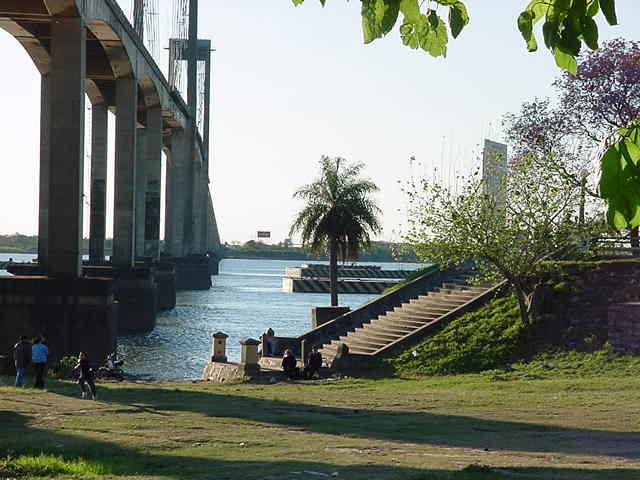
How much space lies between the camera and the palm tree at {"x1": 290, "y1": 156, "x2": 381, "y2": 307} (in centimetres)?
5188

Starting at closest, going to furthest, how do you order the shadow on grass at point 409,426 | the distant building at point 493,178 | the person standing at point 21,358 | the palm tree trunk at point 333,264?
the shadow on grass at point 409,426 < the person standing at point 21,358 < the distant building at point 493,178 < the palm tree trunk at point 333,264

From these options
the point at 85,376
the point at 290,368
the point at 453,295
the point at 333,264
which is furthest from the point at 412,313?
the point at 85,376

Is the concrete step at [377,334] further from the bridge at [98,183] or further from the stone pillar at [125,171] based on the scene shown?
the stone pillar at [125,171]

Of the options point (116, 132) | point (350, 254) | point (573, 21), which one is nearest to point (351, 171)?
point (350, 254)

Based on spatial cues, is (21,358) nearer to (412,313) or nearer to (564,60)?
(412,313)

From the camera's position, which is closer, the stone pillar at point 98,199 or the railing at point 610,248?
the railing at point 610,248

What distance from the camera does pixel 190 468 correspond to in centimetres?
1474

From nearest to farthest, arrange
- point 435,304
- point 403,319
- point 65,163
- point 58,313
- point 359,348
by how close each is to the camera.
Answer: point 359,348
point 403,319
point 435,304
point 58,313
point 65,163

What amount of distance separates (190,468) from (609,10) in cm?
1118

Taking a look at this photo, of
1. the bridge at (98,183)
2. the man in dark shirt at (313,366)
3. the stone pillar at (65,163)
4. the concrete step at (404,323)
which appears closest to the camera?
the man in dark shirt at (313,366)

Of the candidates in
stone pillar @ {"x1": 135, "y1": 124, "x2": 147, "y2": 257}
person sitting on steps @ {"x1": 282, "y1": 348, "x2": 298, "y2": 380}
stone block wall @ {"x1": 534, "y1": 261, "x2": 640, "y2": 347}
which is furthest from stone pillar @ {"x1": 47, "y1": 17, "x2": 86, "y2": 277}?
stone pillar @ {"x1": 135, "y1": 124, "x2": 147, "y2": 257}

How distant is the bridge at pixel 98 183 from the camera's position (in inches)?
1773

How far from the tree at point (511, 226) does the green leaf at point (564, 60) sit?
3047cm

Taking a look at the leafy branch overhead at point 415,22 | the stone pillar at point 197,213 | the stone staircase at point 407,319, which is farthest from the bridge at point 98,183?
the leafy branch overhead at point 415,22
